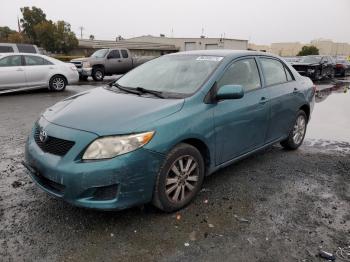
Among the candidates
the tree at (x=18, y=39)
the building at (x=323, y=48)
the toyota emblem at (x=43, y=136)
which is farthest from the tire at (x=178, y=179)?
the building at (x=323, y=48)

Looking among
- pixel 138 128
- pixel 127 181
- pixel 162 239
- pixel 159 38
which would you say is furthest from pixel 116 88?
pixel 159 38

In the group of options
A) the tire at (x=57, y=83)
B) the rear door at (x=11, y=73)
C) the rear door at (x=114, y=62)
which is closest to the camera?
the rear door at (x=11, y=73)

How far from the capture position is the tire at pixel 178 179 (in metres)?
3.42

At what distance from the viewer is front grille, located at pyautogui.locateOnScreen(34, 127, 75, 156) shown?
321cm

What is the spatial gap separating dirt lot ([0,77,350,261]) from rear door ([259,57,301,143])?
598 mm

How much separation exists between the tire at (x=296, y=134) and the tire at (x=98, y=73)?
14531mm

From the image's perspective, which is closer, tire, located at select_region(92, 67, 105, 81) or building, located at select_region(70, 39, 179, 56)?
tire, located at select_region(92, 67, 105, 81)

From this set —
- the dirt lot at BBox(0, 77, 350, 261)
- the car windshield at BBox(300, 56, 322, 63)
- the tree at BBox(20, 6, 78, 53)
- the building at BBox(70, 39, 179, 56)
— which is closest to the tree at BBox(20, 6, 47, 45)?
the tree at BBox(20, 6, 78, 53)

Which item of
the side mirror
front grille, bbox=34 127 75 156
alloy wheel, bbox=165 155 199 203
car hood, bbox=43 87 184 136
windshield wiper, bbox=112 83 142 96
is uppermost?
the side mirror

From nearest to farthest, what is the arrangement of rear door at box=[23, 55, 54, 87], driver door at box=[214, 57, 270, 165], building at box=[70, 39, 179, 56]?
driver door at box=[214, 57, 270, 165] → rear door at box=[23, 55, 54, 87] → building at box=[70, 39, 179, 56]

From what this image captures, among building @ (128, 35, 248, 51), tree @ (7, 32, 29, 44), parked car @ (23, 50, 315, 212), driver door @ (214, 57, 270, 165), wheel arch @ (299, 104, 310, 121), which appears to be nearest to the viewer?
parked car @ (23, 50, 315, 212)

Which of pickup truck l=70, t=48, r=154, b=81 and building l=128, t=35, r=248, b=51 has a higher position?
building l=128, t=35, r=248, b=51

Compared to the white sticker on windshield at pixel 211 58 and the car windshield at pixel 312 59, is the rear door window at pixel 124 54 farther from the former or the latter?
the white sticker on windshield at pixel 211 58

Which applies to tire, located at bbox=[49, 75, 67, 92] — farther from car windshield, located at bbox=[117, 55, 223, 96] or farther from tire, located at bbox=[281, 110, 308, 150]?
tire, located at bbox=[281, 110, 308, 150]
